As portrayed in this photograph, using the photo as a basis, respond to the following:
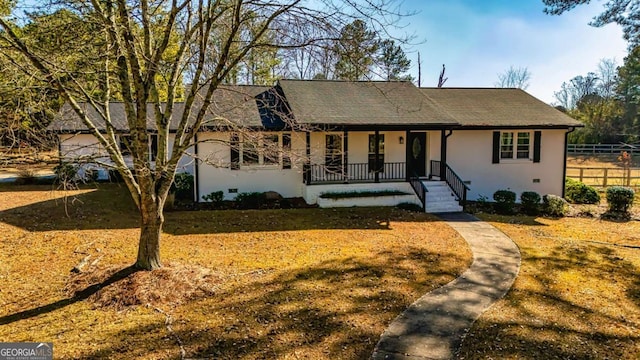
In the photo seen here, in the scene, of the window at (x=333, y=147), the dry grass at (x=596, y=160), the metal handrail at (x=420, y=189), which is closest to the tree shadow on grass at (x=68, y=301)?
the window at (x=333, y=147)

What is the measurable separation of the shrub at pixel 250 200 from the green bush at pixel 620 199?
12688mm

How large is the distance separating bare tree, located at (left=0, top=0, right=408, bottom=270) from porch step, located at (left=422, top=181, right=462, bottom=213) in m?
9.07

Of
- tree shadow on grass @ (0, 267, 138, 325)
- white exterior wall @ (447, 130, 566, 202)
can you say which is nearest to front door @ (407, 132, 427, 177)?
white exterior wall @ (447, 130, 566, 202)

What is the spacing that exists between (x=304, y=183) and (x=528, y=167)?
363 inches

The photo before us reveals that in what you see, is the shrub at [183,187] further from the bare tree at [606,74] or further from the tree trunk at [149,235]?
the bare tree at [606,74]

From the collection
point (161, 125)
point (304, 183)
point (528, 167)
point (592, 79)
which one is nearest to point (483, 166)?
point (528, 167)

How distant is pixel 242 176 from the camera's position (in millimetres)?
14805

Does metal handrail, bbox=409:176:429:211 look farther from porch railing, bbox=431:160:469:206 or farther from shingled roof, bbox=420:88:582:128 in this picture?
shingled roof, bbox=420:88:582:128

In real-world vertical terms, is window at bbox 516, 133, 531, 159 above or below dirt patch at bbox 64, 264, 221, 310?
above

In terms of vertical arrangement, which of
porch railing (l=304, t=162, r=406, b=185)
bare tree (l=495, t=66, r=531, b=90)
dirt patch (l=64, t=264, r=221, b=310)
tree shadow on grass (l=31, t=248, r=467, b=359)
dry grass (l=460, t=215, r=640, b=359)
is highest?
bare tree (l=495, t=66, r=531, b=90)

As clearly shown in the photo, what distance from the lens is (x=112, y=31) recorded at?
6.14 meters

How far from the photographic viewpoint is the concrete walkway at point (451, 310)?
5.09 metres

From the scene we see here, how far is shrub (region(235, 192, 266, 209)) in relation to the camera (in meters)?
Answer: 14.1

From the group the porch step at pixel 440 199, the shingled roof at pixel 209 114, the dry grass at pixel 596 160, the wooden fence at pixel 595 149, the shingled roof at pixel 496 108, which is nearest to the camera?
the shingled roof at pixel 209 114
